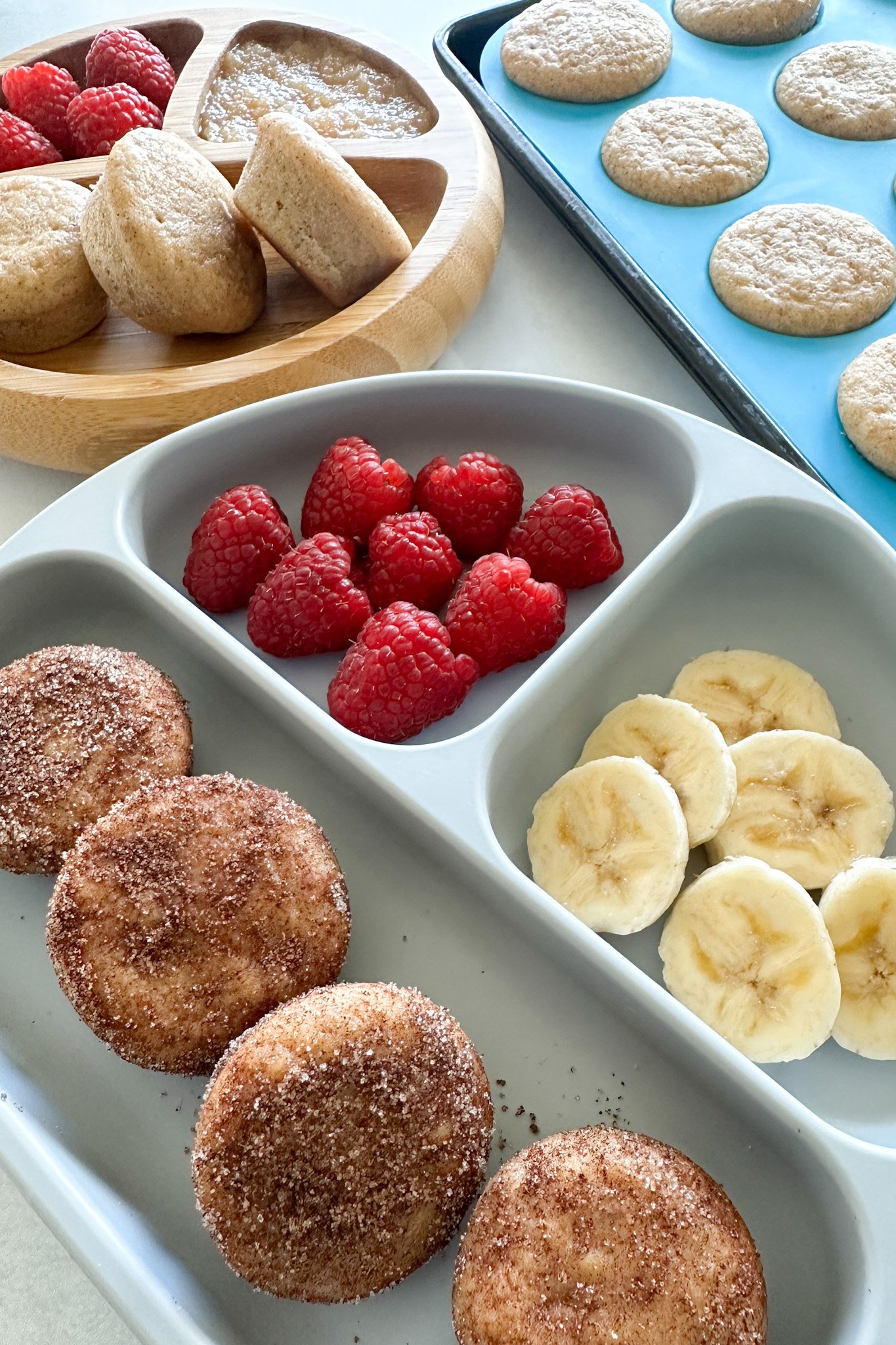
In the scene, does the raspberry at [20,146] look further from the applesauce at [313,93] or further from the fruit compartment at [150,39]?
the applesauce at [313,93]

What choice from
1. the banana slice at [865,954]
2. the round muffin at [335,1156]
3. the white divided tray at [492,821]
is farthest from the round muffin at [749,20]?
the round muffin at [335,1156]

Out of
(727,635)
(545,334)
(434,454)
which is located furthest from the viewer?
(545,334)

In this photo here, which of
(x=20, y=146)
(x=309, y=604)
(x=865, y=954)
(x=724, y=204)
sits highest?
(x=20, y=146)

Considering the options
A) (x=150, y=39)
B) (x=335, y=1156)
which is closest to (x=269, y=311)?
(x=150, y=39)

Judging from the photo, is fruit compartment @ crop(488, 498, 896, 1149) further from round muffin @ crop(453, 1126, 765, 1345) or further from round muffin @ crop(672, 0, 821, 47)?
round muffin @ crop(672, 0, 821, 47)

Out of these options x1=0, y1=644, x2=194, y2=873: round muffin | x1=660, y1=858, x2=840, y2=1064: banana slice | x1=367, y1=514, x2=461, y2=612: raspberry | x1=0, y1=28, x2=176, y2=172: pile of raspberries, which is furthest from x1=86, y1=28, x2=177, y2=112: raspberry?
x1=660, y1=858, x2=840, y2=1064: banana slice

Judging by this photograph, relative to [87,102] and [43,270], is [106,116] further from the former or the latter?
[43,270]

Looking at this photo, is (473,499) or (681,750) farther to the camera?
(473,499)

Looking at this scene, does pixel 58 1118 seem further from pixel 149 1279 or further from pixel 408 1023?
pixel 408 1023
